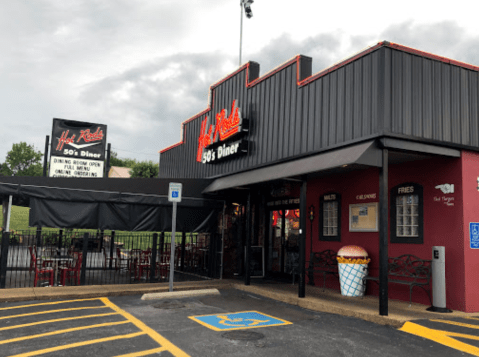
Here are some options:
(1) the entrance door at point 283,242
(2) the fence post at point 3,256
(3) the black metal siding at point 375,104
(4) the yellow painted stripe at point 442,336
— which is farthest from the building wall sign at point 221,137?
(4) the yellow painted stripe at point 442,336

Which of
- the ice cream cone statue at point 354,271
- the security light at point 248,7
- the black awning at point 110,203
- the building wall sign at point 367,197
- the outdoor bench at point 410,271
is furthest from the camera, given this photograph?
the security light at point 248,7

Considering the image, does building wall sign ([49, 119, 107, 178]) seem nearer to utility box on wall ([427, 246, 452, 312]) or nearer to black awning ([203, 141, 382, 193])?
black awning ([203, 141, 382, 193])

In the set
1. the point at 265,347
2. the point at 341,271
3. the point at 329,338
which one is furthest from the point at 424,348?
the point at 341,271

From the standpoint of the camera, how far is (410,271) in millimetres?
9250

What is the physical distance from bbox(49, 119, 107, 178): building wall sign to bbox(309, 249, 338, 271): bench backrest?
12.8 metres

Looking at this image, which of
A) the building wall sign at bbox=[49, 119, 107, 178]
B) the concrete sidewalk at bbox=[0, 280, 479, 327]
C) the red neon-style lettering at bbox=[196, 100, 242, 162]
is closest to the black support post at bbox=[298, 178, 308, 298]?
the concrete sidewalk at bbox=[0, 280, 479, 327]

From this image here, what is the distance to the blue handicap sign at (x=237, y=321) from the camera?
725 centimetres

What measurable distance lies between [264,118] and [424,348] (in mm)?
8054

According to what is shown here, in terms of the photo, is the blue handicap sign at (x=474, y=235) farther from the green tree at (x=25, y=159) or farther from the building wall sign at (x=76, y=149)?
the green tree at (x=25, y=159)

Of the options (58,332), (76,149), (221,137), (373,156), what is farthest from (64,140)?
(373,156)

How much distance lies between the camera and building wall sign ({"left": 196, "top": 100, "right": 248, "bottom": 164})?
43.7 feet

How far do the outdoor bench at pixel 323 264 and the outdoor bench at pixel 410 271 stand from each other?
1.61 m

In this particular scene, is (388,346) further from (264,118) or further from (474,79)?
(264,118)

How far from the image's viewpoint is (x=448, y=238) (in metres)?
8.77
